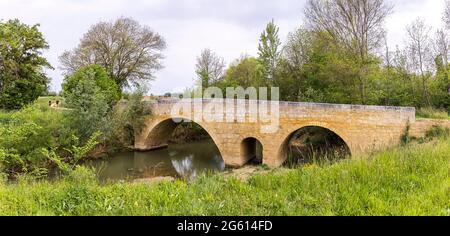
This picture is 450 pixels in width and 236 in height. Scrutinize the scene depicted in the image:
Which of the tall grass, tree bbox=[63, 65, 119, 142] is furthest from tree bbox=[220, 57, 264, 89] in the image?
tree bbox=[63, 65, 119, 142]

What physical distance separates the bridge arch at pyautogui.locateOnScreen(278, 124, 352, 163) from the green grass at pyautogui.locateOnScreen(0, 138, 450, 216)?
8.48 m

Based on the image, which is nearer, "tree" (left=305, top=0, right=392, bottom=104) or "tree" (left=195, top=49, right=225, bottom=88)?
"tree" (left=305, top=0, right=392, bottom=104)

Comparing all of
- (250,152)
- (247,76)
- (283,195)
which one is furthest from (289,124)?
(247,76)

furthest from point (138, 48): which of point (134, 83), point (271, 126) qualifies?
point (271, 126)

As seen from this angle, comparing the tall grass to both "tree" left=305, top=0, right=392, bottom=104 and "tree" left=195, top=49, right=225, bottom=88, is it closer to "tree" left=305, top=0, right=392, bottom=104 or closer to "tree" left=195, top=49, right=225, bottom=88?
"tree" left=305, top=0, right=392, bottom=104

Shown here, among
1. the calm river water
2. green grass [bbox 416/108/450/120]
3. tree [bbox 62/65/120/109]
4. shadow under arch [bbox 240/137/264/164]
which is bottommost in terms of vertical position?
the calm river water

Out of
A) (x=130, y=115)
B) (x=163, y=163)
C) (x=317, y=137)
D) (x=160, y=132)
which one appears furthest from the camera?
(x=160, y=132)

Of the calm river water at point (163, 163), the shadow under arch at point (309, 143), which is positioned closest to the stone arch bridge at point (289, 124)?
the shadow under arch at point (309, 143)

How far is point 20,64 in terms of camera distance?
19.0m

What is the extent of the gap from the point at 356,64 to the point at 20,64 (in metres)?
20.5

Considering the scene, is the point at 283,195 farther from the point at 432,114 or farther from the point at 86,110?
the point at 86,110

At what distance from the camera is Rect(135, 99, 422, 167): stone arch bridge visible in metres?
11.6

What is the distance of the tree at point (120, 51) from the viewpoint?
80.3 ft
